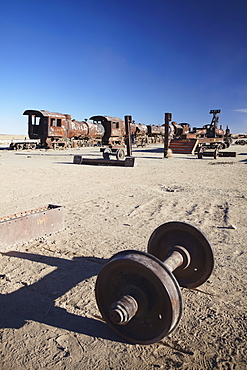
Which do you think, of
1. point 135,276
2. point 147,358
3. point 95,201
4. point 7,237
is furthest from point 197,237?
point 95,201

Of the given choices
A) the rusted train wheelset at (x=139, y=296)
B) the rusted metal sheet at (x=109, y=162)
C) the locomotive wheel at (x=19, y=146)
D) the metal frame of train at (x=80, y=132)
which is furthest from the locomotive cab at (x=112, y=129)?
the rusted train wheelset at (x=139, y=296)

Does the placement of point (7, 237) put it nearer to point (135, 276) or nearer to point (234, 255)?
point (135, 276)

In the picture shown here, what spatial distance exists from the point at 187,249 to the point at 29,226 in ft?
7.75

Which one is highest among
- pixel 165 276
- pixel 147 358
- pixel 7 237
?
pixel 165 276

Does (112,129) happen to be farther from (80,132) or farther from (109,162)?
(109,162)

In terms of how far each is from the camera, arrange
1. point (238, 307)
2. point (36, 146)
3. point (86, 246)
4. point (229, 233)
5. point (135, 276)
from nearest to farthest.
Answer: point (135, 276) < point (238, 307) < point (86, 246) < point (229, 233) < point (36, 146)

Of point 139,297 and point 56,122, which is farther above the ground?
point 56,122

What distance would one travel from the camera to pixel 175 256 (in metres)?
2.65

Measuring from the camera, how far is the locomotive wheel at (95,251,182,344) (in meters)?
1.94

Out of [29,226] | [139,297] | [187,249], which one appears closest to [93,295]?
[139,297]

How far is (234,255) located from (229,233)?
2.73 feet

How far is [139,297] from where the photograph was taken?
2064 mm

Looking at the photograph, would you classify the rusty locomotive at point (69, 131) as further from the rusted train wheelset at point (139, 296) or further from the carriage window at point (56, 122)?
the rusted train wheelset at point (139, 296)

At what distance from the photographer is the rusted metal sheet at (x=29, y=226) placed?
382 centimetres
